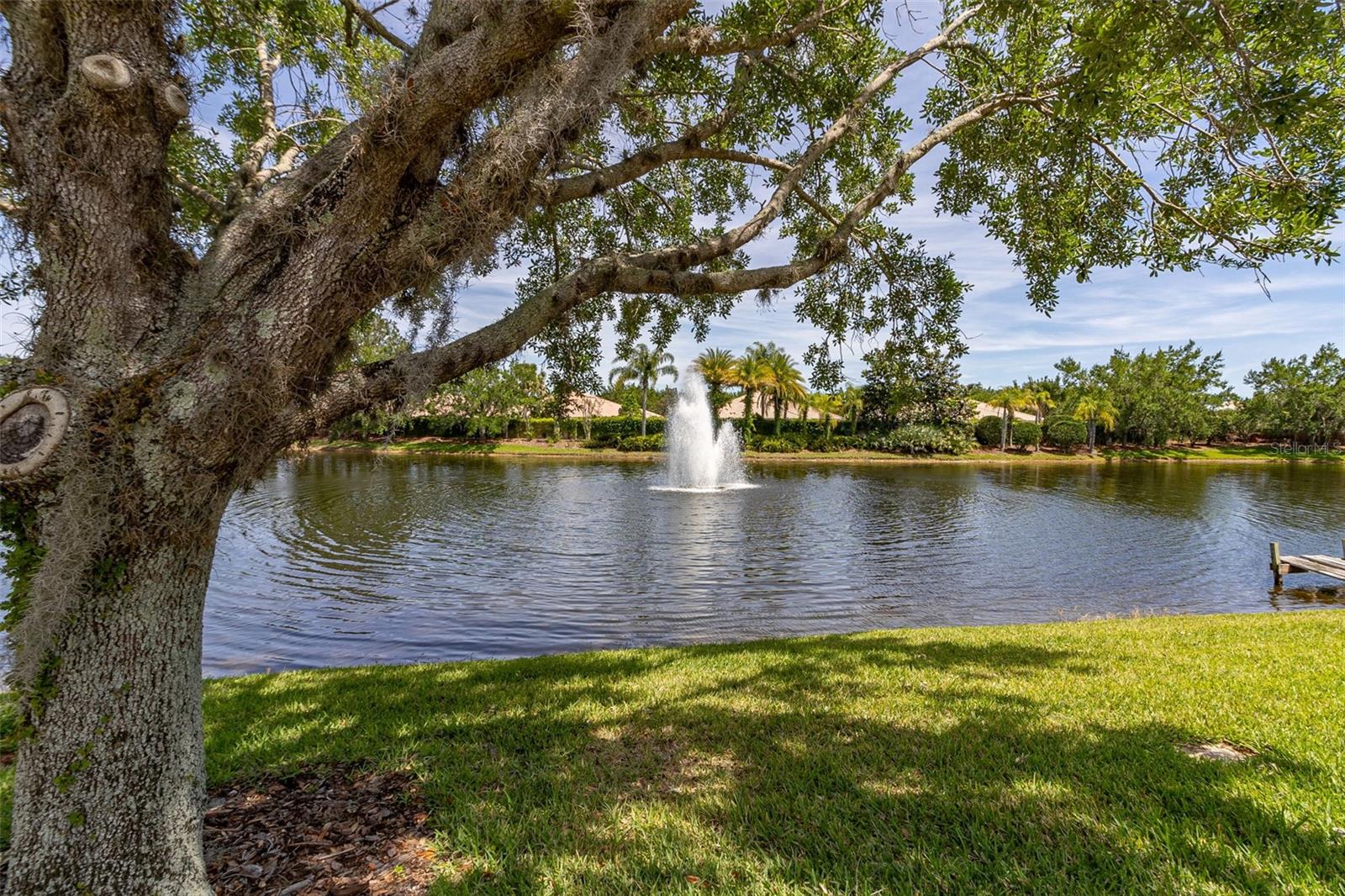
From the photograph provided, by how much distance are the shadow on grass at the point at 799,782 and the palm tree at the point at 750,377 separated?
161 ft

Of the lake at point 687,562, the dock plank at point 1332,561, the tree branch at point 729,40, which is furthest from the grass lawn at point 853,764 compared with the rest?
the dock plank at point 1332,561

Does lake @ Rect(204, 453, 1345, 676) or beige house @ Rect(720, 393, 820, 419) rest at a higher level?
beige house @ Rect(720, 393, 820, 419)

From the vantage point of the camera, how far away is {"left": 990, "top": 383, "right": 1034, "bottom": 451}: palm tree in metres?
58.2

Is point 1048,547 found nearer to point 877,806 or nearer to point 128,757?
point 877,806

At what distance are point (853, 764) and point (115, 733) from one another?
11.9 ft

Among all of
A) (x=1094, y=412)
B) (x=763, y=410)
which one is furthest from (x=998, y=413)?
(x=763, y=410)

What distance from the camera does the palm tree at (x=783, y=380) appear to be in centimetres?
5491

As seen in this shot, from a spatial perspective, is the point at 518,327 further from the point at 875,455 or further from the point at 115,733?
the point at 875,455

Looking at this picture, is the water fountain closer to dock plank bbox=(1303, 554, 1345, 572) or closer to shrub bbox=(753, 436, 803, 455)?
shrub bbox=(753, 436, 803, 455)

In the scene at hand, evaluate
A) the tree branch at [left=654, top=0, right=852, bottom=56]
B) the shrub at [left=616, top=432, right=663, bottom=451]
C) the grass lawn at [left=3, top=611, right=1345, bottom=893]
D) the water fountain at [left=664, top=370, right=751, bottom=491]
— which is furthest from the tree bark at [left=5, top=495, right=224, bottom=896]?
the shrub at [left=616, top=432, right=663, bottom=451]

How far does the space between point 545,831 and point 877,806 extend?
1752mm

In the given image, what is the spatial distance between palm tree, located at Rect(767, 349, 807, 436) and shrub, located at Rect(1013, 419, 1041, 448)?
22117 mm

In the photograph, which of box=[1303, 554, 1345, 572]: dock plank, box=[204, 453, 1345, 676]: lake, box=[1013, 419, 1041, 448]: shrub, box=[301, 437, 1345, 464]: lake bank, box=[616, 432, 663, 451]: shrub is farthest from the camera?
box=[1013, 419, 1041, 448]: shrub

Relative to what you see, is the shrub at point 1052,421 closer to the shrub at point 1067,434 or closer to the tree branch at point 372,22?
the shrub at point 1067,434
